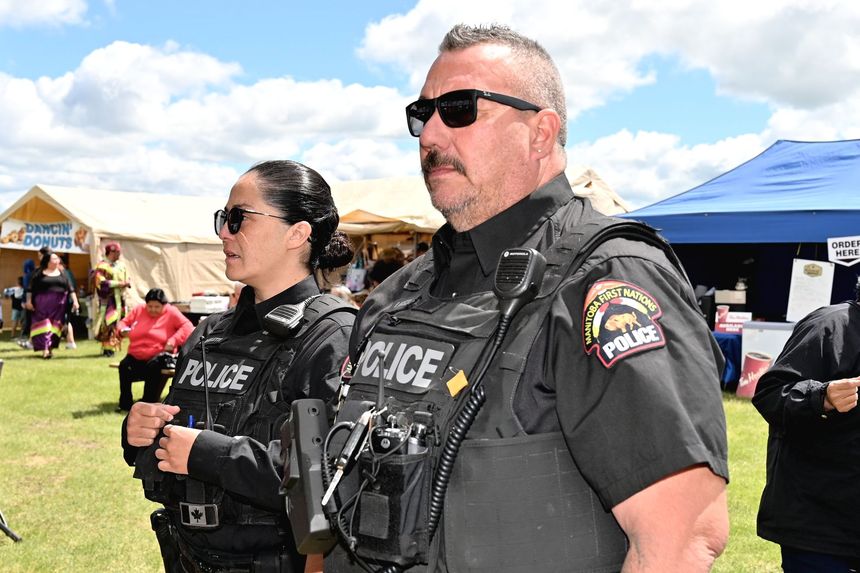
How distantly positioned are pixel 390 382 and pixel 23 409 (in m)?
10.1

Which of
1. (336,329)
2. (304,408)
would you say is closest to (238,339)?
(336,329)

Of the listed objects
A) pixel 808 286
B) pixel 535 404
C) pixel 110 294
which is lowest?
pixel 110 294

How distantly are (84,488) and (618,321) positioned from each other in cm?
683

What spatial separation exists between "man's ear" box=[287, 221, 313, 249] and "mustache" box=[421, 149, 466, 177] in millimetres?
1081

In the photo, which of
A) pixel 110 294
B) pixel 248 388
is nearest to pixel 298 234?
pixel 248 388

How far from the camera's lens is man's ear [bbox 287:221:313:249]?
296 cm

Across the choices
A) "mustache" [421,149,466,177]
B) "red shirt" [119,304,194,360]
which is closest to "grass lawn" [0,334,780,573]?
"red shirt" [119,304,194,360]

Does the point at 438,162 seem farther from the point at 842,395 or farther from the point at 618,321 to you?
the point at 842,395

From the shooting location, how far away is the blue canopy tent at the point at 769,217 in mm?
9992

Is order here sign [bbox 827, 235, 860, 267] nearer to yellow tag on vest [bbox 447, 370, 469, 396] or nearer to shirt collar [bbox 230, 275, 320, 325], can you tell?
shirt collar [bbox 230, 275, 320, 325]

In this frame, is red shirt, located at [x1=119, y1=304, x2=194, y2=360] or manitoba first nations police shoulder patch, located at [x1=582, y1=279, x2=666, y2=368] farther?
red shirt, located at [x1=119, y1=304, x2=194, y2=360]

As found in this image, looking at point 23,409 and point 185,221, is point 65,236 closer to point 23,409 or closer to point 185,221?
point 185,221

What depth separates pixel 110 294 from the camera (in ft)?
51.8

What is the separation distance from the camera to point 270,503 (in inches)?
96.2
